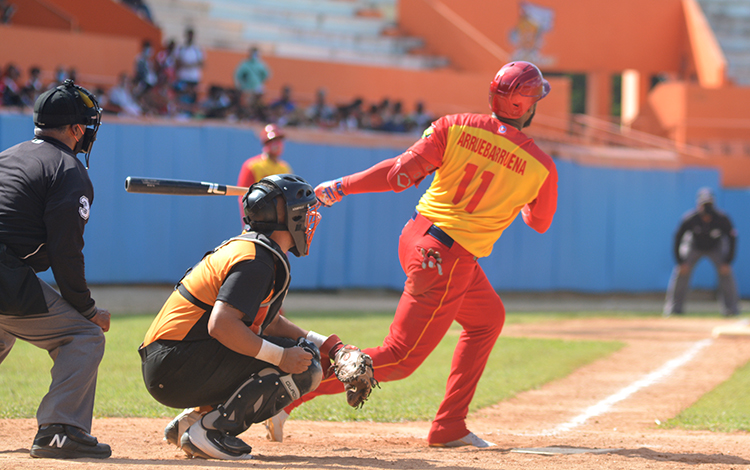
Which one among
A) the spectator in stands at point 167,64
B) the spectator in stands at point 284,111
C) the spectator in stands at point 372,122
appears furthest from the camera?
the spectator in stands at point 372,122

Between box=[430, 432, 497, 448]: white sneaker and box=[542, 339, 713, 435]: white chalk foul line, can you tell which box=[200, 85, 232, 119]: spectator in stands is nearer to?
box=[542, 339, 713, 435]: white chalk foul line

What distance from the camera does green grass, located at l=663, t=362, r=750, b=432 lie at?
570cm

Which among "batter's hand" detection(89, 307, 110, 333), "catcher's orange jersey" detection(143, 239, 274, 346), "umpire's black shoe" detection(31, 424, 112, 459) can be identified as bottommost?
"umpire's black shoe" detection(31, 424, 112, 459)

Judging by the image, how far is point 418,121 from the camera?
1669 centimetres

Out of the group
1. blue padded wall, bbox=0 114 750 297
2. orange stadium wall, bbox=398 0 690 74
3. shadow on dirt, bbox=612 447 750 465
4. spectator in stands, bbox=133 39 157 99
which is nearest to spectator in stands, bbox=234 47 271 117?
spectator in stands, bbox=133 39 157 99

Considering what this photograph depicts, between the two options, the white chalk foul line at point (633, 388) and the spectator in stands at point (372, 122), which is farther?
the spectator in stands at point (372, 122)

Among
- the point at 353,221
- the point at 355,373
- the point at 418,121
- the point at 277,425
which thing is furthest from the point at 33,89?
the point at 355,373

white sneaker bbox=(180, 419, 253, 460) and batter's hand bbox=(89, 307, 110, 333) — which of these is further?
batter's hand bbox=(89, 307, 110, 333)

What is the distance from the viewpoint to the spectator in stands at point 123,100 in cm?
1334

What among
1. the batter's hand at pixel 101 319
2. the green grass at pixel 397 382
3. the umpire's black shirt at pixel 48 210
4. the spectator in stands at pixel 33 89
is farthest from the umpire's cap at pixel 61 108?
the spectator in stands at pixel 33 89

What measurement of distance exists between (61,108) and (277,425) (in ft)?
6.92

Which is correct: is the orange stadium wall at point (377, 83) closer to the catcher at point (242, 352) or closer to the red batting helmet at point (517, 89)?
the red batting helmet at point (517, 89)

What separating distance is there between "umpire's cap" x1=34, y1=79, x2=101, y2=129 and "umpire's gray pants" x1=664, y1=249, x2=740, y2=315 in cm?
1190

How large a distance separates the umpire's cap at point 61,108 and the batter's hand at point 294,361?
64.0 inches
